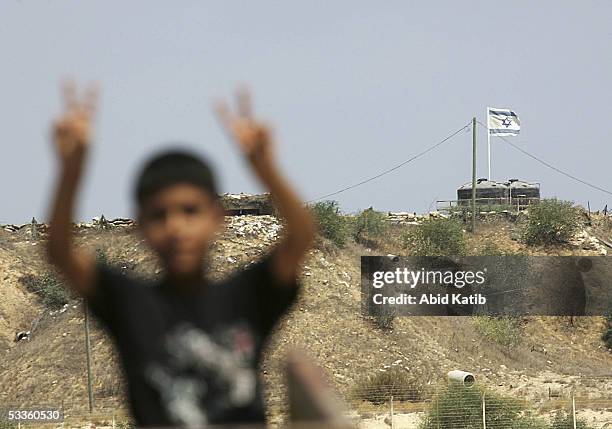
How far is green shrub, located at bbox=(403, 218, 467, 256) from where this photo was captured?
50719mm

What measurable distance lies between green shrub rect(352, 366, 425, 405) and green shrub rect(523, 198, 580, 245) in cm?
1867

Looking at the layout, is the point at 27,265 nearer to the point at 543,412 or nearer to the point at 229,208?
the point at 229,208

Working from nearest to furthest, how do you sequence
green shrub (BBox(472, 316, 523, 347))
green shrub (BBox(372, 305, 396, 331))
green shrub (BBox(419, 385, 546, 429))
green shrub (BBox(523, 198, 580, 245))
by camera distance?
1. green shrub (BBox(419, 385, 546, 429))
2. green shrub (BBox(372, 305, 396, 331))
3. green shrub (BBox(472, 316, 523, 347))
4. green shrub (BBox(523, 198, 580, 245))

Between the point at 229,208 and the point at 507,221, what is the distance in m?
14.8

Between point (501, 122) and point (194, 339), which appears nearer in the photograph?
point (194, 339)

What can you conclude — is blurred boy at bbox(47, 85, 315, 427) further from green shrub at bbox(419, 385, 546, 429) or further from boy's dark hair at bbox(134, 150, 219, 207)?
green shrub at bbox(419, 385, 546, 429)

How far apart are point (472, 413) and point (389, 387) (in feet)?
30.1

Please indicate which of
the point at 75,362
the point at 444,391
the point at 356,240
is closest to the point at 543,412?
the point at 444,391

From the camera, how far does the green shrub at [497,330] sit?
4303 cm

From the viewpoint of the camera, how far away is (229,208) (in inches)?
2258

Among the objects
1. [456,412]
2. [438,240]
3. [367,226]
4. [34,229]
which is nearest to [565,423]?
[456,412]

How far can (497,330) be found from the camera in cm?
4328

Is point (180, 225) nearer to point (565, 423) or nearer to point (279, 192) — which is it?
point (279, 192)

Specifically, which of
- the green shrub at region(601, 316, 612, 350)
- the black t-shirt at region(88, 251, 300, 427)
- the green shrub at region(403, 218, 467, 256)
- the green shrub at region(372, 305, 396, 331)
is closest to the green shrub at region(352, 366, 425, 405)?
the green shrub at region(372, 305, 396, 331)
